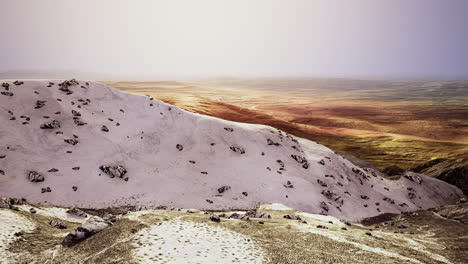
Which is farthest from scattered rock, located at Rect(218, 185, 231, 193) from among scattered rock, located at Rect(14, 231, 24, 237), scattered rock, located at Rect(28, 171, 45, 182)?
scattered rock, located at Rect(14, 231, 24, 237)

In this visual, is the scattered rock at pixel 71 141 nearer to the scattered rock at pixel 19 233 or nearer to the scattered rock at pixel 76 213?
the scattered rock at pixel 76 213

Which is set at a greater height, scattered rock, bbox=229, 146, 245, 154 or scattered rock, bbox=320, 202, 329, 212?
scattered rock, bbox=229, 146, 245, 154

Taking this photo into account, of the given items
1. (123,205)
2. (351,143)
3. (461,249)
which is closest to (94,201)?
(123,205)

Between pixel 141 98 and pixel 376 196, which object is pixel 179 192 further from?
pixel 376 196

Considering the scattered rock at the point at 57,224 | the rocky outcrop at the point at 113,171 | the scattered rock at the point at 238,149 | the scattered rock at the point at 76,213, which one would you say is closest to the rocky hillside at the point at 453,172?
the scattered rock at the point at 238,149

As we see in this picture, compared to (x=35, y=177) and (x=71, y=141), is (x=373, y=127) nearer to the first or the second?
(x=71, y=141)

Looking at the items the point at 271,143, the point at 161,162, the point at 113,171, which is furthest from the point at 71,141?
the point at 271,143

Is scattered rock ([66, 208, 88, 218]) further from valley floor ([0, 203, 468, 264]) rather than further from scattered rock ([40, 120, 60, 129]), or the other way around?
scattered rock ([40, 120, 60, 129])
